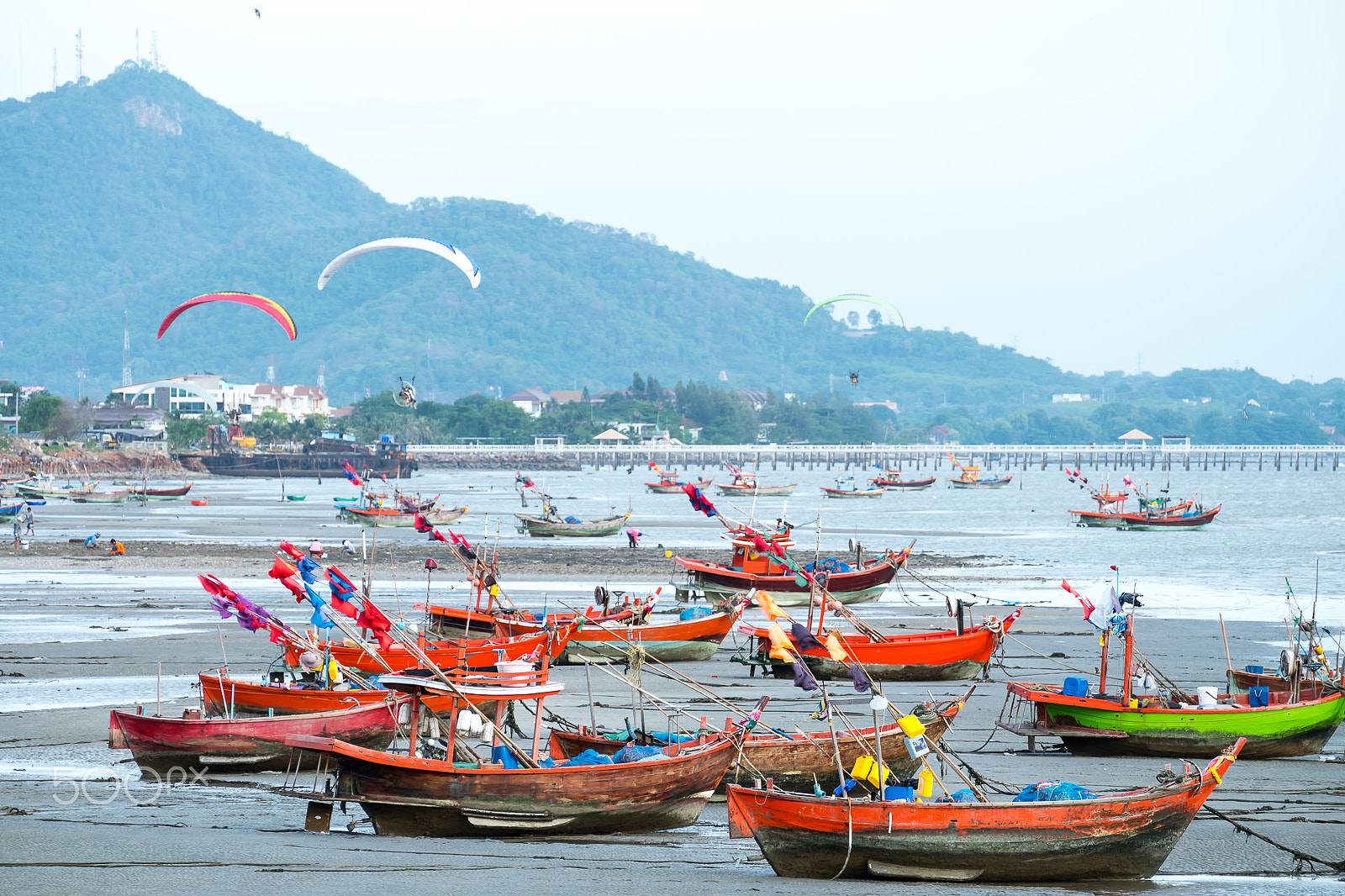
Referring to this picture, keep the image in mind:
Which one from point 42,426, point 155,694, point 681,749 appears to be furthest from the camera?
point 42,426

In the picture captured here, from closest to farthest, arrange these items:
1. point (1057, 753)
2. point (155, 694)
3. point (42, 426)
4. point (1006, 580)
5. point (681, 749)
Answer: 1. point (681, 749)
2. point (1057, 753)
3. point (155, 694)
4. point (1006, 580)
5. point (42, 426)

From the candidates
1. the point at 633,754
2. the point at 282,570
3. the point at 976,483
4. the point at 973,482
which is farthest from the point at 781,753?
the point at 976,483

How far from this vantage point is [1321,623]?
28.7 meters

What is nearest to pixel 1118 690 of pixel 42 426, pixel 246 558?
pixel 246 558

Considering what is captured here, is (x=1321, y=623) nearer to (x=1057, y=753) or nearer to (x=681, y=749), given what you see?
(x=1057, y=753)

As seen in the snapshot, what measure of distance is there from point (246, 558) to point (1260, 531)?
146 ft

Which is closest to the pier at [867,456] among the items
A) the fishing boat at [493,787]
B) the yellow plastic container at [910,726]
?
the fishing boat at [493,787]

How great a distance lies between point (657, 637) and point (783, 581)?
859 cm

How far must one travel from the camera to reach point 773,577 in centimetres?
3045

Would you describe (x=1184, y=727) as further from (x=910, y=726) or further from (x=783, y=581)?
(x=783, y=581)

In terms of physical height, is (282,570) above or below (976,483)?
above

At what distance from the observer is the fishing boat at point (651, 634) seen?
22.0 m

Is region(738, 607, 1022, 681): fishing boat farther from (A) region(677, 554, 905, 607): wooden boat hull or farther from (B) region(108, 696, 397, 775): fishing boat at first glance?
(A) region(677, 554, 905, 607): wooden boat hull

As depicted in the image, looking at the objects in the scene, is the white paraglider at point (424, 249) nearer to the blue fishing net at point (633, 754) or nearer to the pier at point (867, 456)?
the blue fishing net at point (633, 754)
